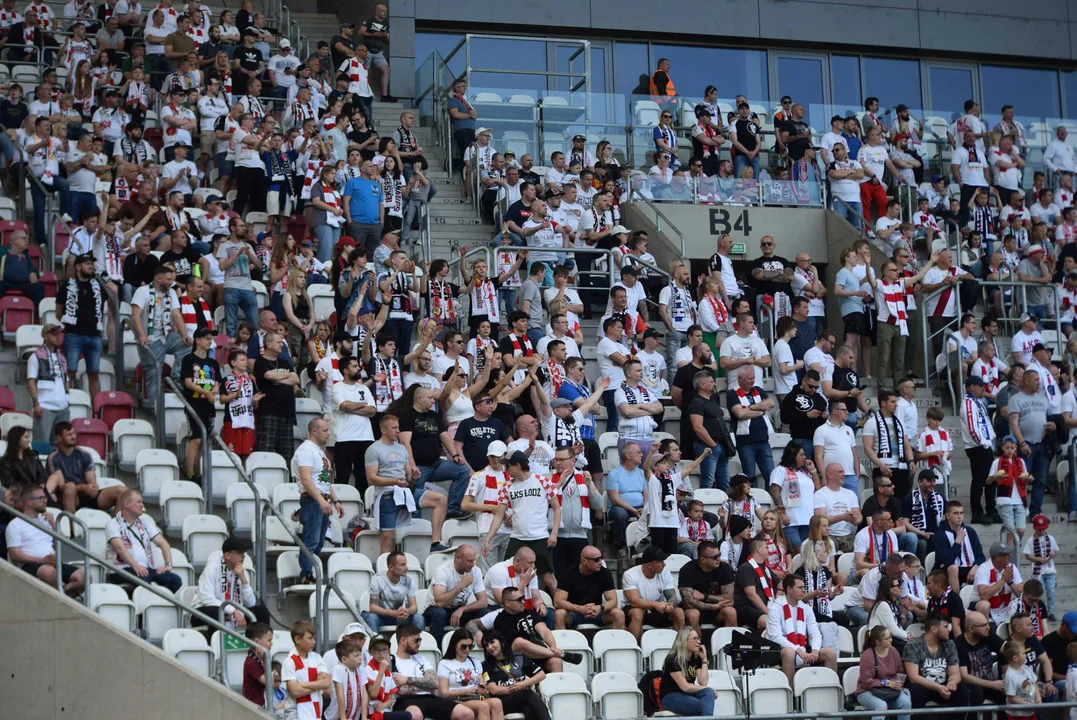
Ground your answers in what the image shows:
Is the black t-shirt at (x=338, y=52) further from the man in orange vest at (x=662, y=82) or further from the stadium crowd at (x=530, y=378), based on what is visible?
the man in orange vest at (x=662, y=82)

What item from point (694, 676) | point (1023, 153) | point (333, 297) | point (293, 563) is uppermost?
point (1023, 153)

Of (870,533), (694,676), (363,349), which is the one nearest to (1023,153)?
(870,533)

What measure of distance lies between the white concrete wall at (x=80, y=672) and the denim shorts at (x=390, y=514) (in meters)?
2.74

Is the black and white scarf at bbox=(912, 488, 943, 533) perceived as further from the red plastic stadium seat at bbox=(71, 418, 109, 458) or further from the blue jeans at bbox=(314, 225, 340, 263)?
the red plastic stadium seat at bbox=(71, 418, 109, 458)

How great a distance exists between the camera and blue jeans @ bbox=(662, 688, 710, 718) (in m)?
12.5

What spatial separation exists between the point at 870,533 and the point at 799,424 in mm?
1812

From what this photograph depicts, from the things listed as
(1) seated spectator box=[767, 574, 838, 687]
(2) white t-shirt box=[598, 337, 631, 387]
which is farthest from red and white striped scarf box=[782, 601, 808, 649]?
(2) white t-shirt box=[598, 337, 631, 387]

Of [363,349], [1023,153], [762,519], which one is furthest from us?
[1023,153]

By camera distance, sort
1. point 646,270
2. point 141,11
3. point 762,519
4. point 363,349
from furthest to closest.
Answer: point 141,11 < point 646,270 < point 363,349 < point 762,519

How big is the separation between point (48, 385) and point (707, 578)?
5888 millimetres

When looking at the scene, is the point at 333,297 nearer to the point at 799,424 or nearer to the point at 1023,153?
the point at 799,424

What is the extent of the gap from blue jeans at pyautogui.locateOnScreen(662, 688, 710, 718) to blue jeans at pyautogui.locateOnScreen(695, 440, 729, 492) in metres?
3.63

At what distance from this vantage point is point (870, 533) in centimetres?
1525

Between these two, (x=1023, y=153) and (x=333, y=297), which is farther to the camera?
(x=1023, y=153)
